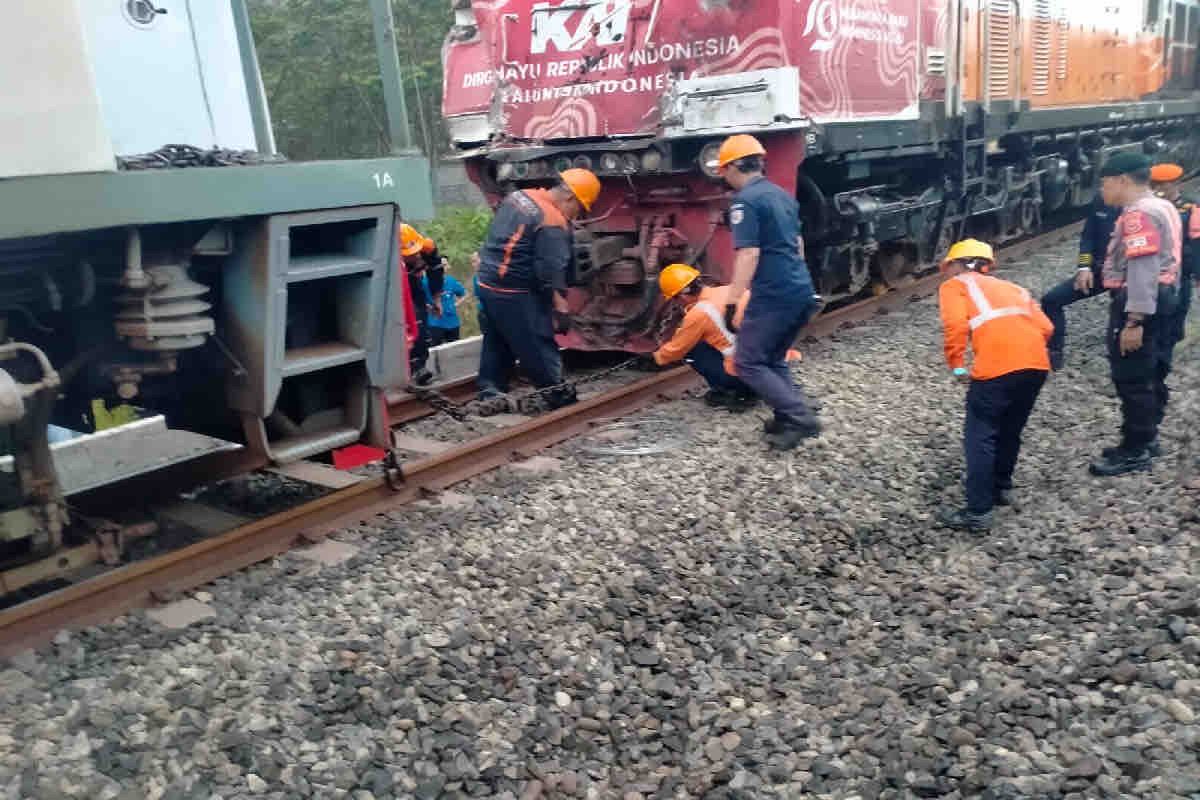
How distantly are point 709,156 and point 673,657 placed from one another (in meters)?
4.19

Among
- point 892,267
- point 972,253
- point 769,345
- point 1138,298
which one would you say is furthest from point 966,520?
point 892,267

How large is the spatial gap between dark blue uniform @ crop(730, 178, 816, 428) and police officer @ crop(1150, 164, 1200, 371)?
193cm

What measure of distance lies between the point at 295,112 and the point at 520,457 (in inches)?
613

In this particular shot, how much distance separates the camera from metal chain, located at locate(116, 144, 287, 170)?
11.4 feet

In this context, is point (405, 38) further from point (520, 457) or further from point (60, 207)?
Result: point (60, 207)

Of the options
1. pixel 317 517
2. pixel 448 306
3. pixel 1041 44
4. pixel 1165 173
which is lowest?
pixel 317 517

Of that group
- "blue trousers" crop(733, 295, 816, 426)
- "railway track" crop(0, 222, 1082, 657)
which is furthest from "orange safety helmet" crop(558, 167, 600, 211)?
"blue trousers" crop(733, 295, 816, 426)

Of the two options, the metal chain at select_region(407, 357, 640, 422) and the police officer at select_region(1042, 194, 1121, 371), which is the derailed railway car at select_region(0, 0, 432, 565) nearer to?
the metal chain at select_region(407, 357, 640, 422)

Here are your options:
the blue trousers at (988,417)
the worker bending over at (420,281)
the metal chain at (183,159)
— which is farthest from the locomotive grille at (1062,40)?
the metal chain at (183,159)

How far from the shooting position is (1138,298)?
187 inches

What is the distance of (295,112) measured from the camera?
18.9m

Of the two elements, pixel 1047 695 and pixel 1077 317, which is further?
pixel 1077 317

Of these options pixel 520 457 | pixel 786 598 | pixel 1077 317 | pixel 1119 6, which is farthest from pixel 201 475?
pixel 1119 6

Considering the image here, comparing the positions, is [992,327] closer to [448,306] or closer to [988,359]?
[988,359]
